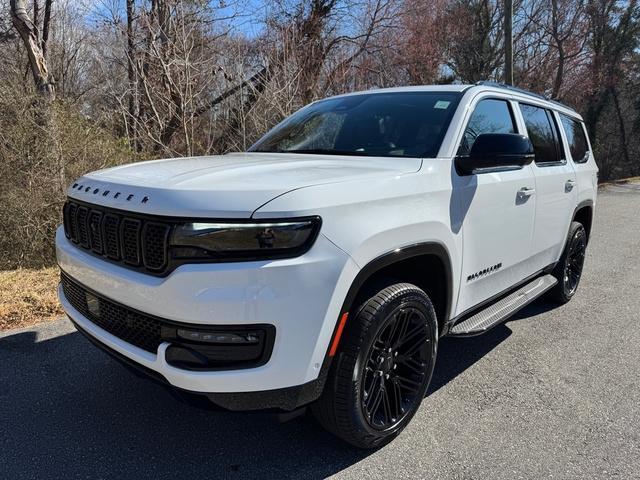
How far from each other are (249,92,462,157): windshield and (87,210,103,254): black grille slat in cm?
147

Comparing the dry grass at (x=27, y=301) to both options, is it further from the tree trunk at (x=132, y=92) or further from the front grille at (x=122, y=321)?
the tree trunk at (x=132, y=92)

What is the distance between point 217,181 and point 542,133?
3.13 meters

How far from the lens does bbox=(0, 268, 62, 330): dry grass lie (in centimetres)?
445

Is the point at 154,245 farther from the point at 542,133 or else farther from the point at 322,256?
the point at 542,133

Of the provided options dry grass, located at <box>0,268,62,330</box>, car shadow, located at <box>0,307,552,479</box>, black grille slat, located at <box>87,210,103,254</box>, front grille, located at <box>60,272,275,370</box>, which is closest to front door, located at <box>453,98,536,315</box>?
car shadow, located at <box>0,307,552,479</box>

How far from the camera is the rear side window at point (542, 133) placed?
406 centimetres

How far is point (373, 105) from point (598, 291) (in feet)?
11.8

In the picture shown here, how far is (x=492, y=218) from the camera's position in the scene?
3.25 meters

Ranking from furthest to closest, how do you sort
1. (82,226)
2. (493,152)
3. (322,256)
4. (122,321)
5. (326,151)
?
(326,151) < (493,152) < (82,226) < (122,321) < (322,256)

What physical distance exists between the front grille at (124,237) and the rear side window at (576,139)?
4.11 m

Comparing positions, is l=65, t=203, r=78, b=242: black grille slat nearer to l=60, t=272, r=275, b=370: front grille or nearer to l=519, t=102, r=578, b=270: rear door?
l=60, t=272, r=275, b=370: front grille

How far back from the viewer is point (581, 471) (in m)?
2.54

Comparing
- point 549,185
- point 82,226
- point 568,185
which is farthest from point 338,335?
point 568,185

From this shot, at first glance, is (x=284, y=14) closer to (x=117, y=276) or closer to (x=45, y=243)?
(x=45, y=243)
